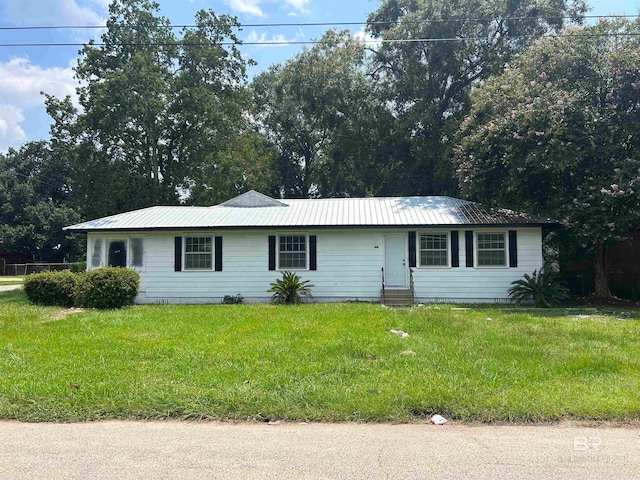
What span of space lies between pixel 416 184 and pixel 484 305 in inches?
541

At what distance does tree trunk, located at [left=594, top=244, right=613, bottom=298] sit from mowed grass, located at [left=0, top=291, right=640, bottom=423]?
5.11m

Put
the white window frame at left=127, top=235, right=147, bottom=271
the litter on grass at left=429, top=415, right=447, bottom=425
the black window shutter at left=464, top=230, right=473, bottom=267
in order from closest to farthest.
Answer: the litter on grass at left=429, top=415, right=447, bottom=425, the black window shutter at left=464, top=230, right=473, bottom=267, the white window frame at left=127, top=235, right=147, bottom=271

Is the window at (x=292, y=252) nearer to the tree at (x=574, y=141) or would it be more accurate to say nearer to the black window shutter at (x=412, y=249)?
the black window shutter at (x=412, y=249)

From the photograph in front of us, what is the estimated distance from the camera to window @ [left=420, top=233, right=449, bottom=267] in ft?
47.9

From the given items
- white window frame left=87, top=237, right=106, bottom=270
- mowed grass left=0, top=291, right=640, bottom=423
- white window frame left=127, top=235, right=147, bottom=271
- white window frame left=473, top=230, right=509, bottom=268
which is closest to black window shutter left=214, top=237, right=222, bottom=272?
white window frame left=127, top=235, right=147, bottom=271

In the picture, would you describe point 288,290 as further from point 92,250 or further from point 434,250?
point 92,250

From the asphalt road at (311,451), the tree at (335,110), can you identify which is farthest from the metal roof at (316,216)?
the tree at (335,110)

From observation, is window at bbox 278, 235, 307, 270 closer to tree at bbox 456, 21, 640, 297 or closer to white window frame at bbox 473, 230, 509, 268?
white window frame at bbox 473, 230, 509, 268

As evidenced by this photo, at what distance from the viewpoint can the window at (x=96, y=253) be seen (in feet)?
50.9

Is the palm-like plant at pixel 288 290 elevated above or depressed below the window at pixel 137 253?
below

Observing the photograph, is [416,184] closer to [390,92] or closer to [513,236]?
[390,92]

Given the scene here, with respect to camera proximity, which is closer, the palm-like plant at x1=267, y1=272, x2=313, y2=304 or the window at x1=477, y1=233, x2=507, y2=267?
the palm-like plant at x1=267, y1=272, x2=313, y2=304

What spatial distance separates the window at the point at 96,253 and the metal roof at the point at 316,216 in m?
0.59

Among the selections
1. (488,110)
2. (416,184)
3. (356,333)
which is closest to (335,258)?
(356,333)
